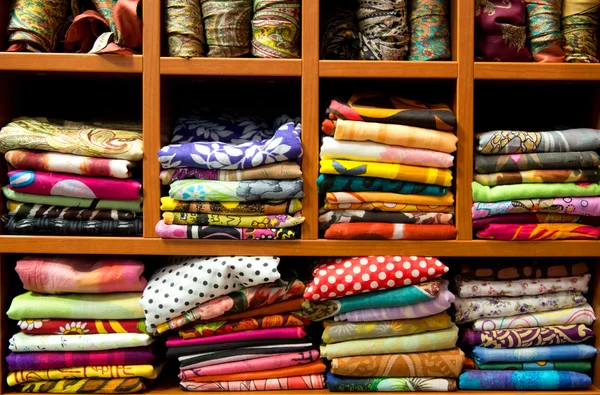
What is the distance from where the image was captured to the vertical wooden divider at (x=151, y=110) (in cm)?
118

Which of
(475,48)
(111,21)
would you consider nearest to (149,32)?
(111,21)

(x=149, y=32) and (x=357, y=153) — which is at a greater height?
(x=149, y=32)

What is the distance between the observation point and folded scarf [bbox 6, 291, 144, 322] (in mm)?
1191

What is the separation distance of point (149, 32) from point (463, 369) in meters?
1.04

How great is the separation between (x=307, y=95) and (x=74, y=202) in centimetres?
57

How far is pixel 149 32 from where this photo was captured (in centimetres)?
118

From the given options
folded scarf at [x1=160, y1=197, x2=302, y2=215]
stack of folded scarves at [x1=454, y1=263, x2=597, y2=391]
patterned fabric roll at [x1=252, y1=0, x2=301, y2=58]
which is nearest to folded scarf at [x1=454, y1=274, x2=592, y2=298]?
stack of folded scarves at [x1=454, y1=263, x2=597, y2=391]

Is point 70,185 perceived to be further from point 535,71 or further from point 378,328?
point 535,71

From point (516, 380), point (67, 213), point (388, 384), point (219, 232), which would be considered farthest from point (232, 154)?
point (516, 380)

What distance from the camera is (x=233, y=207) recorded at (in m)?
1.19

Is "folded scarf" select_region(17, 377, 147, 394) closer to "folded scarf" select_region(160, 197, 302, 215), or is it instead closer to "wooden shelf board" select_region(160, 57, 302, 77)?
"folded scarf" select_region(160, 197, 302, 215)

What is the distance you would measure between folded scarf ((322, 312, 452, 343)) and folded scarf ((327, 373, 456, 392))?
0.09 meters

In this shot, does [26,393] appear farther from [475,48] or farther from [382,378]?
[475,48]

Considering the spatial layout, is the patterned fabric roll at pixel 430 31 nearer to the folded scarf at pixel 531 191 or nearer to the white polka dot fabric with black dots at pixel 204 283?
the folded scarf at pixel 531 191
